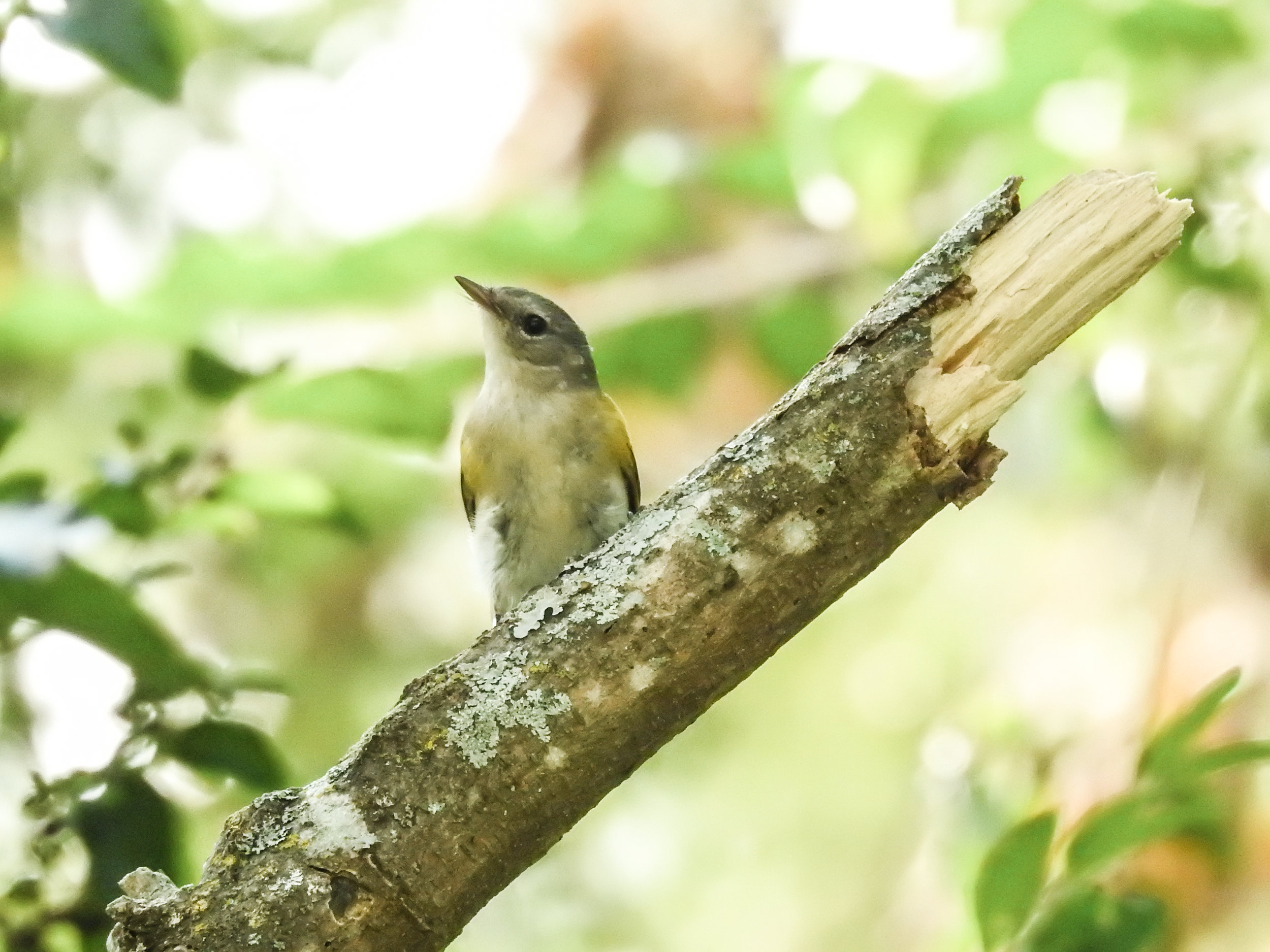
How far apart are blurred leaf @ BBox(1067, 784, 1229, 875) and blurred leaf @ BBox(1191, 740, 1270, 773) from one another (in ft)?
0.21

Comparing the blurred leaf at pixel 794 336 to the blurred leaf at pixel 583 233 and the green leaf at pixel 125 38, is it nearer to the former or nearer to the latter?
the blurred leaf at pixel 583 233

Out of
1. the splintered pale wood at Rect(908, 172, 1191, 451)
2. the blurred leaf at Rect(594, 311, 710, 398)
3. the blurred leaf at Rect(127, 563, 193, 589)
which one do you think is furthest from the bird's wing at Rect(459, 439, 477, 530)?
the splintered pale wood at Rect(908, 172, 1191, 451)

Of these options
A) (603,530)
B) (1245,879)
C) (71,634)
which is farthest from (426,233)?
(1245,879)

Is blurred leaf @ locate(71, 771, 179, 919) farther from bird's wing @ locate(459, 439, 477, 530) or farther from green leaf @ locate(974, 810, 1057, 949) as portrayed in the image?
green leaf @ locate(974, 810, 1057, 949)

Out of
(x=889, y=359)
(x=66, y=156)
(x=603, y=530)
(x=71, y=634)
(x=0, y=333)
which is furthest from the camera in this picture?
(x=66, y=156)

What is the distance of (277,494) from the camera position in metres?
2.49

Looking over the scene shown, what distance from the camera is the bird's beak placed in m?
3.44

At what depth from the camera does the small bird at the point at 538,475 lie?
120 inches

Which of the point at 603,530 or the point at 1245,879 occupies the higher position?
the point at 603,530

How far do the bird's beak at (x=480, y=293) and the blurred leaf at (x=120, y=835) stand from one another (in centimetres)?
168

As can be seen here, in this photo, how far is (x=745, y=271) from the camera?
437cm

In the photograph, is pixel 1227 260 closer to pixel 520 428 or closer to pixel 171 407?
pixel 520 428

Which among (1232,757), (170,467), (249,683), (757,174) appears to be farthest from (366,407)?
(757,174)

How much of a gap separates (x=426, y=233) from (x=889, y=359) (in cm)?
256
